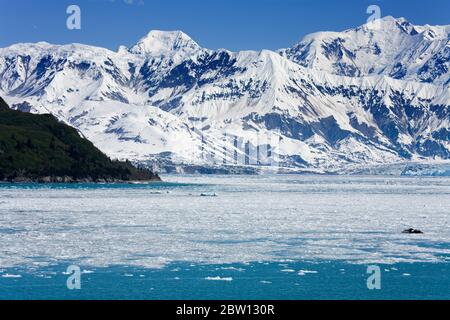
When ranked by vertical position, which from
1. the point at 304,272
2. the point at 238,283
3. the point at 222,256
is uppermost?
the point at 222,256

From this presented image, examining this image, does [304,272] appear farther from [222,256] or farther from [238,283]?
[222,256]

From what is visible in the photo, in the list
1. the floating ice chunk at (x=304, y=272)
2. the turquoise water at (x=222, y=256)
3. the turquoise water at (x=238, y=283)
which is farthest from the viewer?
the floating ice chunk at (x=304, y=272)

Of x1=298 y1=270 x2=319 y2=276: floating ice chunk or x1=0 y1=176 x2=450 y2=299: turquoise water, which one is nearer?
x1=0 y1=176 x2=450 y2=299: turquoise water

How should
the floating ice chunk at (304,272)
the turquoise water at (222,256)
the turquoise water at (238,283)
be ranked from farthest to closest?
the floating ice chunk at (304,272) → the turquoise water at (222,256) → the turquoise water at (238,283)

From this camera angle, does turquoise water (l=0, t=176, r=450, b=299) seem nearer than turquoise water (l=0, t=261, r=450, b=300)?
No

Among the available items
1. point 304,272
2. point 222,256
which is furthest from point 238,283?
point 222,256

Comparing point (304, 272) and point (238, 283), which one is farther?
point (304, 272)

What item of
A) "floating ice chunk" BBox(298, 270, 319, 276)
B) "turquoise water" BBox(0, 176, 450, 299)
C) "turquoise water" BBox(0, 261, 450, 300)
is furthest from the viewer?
"floating ice chunk" BBox(298, 270, 319, 276)

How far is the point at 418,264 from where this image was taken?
82500 mm

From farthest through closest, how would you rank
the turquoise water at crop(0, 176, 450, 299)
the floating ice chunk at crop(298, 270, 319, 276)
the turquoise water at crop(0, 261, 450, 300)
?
1. the floating ice chunk at crop(298, 270, 319, 276)
2. the turquoise water at crop(0, 176, 450, 299)
3. the turquoise water at crop(0, 261, 450, 300)

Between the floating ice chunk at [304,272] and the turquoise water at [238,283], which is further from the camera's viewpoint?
the floating ice chunk at [304,272]

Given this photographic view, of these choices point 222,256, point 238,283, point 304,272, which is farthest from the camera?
point 222,256

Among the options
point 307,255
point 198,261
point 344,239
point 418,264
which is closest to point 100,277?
point 198,261
